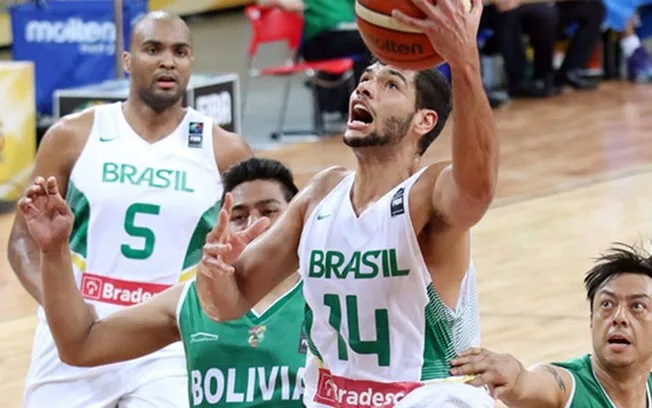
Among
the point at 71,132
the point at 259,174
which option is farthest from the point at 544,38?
the point at 259,174

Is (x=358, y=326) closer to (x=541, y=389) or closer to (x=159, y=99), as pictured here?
(x=541, y=389)

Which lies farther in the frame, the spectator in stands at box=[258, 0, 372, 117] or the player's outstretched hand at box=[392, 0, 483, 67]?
the spectator in stands at box=[258, 0, 372, 117]

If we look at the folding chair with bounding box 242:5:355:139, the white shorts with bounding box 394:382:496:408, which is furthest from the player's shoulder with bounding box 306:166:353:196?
the folding chair with bounding box 242:5:355:139

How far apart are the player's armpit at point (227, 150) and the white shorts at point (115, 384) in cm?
76

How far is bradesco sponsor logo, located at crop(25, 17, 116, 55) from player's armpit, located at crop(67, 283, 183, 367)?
26.5 ft

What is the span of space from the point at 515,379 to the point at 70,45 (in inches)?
367

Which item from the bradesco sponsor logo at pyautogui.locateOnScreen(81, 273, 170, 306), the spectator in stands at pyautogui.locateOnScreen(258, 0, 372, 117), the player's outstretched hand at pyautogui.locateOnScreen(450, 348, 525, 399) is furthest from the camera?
the spectator in stands at pyautogui.locateOnScreen(258, 0, 372, 117)

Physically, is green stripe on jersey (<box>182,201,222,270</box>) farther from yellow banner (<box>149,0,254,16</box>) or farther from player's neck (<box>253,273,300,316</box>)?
yellow banner (<box>149,0,254,16</box>)

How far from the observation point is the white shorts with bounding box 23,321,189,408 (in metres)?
5.71

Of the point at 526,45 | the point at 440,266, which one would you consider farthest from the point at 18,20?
the point at 440,266

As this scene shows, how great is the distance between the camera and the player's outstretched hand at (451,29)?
3562mm

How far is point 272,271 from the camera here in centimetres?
452

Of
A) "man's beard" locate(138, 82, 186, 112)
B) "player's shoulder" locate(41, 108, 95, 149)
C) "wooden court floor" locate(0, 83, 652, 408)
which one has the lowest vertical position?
"wooden court floor" locate(0, 83, 652, 408)

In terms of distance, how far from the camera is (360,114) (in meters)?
4.27
